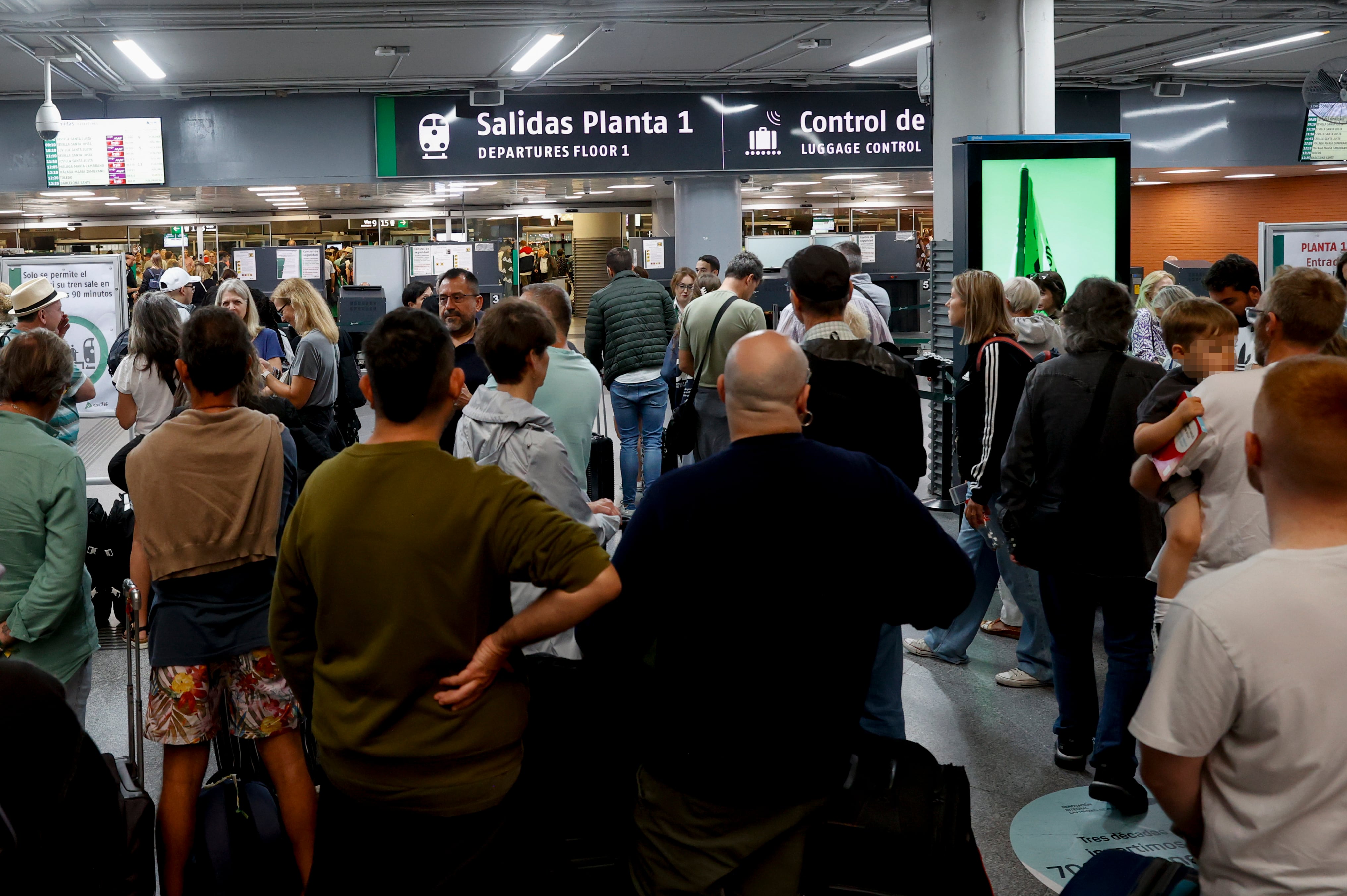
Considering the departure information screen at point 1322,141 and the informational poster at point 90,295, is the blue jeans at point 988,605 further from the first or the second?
the departure information screen at point 1322,141

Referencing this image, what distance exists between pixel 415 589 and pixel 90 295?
689cm

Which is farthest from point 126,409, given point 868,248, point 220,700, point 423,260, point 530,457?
point 868,248

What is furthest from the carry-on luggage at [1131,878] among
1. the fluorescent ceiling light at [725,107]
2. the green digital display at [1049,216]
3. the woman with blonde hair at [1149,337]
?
the fluorescent ceiling light at [725,107]

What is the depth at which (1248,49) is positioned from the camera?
36.1 feet

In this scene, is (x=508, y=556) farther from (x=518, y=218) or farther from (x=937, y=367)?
(x=518, y=218)

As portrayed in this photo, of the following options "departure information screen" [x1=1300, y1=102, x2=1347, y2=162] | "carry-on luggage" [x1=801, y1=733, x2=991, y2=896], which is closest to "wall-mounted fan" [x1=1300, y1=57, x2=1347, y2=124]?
"departure information screen" [x1=1300, y1=102, x2=1347, y2=162]

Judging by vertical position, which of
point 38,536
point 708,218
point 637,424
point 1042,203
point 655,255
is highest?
point 708,218

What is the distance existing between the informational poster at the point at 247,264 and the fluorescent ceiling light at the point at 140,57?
324 centimetres

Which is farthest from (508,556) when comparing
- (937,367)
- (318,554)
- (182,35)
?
(182,35)

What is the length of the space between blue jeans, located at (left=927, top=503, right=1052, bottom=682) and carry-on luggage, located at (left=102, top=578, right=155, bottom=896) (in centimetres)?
279

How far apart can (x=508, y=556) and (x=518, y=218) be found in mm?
20509

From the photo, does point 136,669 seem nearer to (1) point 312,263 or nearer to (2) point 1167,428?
(2) point 1167,428

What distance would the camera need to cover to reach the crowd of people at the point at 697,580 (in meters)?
1.52

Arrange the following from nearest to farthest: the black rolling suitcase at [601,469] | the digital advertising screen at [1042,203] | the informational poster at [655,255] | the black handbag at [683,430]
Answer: the black handbag at [683,430] → the black rolling suitcase at [601,469] → the digital advertising screen at [1042,203] → the informational poster at [655,255]
